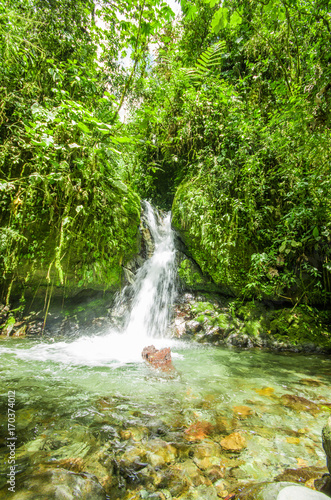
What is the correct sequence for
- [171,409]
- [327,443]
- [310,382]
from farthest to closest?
1. [310,382]
2. [171,409]
3. [327,443]

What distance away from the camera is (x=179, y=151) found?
5871mm

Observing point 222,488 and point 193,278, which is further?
point 193,278

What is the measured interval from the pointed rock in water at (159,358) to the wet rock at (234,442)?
145 cm

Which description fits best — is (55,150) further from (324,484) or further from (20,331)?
(324,484)

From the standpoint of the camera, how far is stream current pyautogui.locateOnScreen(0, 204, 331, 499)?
130cm

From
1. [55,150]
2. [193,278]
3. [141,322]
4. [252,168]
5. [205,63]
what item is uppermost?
[205,63]

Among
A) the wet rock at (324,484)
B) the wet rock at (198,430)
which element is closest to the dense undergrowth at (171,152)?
the wet rock at (198,430)

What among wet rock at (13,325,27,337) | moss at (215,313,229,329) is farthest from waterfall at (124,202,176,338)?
wet rock at (13,325,27,337)

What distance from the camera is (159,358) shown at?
10.8 ft

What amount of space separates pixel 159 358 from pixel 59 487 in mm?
2386

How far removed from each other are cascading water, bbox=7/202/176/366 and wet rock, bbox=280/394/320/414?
6.81 ft

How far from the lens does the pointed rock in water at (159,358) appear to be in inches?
123

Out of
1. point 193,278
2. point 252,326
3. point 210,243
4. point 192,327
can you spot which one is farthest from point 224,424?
point 193,278

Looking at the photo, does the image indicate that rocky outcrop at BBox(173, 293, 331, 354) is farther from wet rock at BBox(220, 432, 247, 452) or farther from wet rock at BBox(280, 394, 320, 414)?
wet rock at BBox(220, 432, 247, 452)
